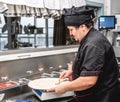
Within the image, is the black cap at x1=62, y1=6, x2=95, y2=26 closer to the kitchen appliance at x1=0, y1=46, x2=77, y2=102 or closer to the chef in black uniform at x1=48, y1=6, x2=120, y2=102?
the chef in black uniform at x1=48, y1=6, x2=120, y2=102

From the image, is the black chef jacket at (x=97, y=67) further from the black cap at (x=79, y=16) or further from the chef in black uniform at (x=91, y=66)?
the black cap at (x=79, y=16)

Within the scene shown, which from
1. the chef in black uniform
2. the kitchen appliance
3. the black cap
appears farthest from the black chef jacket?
the kitchen appliance

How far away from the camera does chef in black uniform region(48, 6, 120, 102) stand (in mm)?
1438

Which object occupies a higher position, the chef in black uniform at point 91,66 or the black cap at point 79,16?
the black cap at point 79,16

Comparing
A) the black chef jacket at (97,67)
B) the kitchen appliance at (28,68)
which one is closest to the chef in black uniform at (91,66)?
the black chef jacket at (97,67)

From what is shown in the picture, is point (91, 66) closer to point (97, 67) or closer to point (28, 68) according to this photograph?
point (97, 67)

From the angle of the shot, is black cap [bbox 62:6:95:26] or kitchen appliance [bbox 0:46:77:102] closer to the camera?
black cap [bbox 62:6:95:26]

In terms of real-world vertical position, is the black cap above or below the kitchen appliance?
above

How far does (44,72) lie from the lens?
2564mm

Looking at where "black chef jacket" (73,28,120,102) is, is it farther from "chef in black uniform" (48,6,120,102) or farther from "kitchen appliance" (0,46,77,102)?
"kitchen appliance" (0,46,77,102)

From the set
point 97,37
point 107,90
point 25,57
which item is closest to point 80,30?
point 97,37

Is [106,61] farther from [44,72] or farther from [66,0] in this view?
[66,0]

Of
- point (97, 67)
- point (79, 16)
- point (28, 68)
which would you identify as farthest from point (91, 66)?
point (28, 68)

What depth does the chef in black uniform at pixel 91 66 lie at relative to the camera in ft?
4.72
